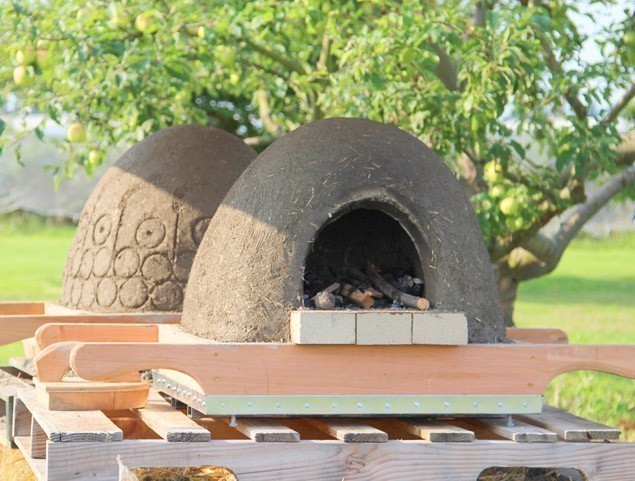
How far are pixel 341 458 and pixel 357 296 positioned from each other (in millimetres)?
827

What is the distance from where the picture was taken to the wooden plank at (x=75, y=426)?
12.5ft

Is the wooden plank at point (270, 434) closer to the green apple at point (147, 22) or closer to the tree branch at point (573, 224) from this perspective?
the green apple at point (147, 22)

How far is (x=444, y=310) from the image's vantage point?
14.6 feet

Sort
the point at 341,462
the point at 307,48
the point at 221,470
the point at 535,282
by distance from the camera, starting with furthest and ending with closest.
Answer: the point at 535,282
the point at 307,48
the point at 221,470
the point at 341,462

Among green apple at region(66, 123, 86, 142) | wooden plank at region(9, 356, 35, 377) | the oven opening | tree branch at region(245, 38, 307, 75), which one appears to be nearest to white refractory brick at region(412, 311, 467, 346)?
the oven opening

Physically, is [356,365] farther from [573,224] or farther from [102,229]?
[573,224]

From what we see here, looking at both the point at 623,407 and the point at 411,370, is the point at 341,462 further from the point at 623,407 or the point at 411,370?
the point at 623,407

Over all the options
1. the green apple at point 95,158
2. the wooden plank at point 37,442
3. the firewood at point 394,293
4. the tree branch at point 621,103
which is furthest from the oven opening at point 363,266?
the tree branch at point 621,103

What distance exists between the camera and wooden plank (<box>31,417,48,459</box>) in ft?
14.5

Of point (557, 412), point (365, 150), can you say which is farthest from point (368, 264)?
point (557, 412)

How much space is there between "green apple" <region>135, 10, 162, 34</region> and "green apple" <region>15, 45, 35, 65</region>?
23.3 inches

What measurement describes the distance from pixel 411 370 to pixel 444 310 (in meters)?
0.31

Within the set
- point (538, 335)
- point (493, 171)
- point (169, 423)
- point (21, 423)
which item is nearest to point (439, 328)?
point (169, 423)

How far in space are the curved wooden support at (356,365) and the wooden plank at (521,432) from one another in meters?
0.14
